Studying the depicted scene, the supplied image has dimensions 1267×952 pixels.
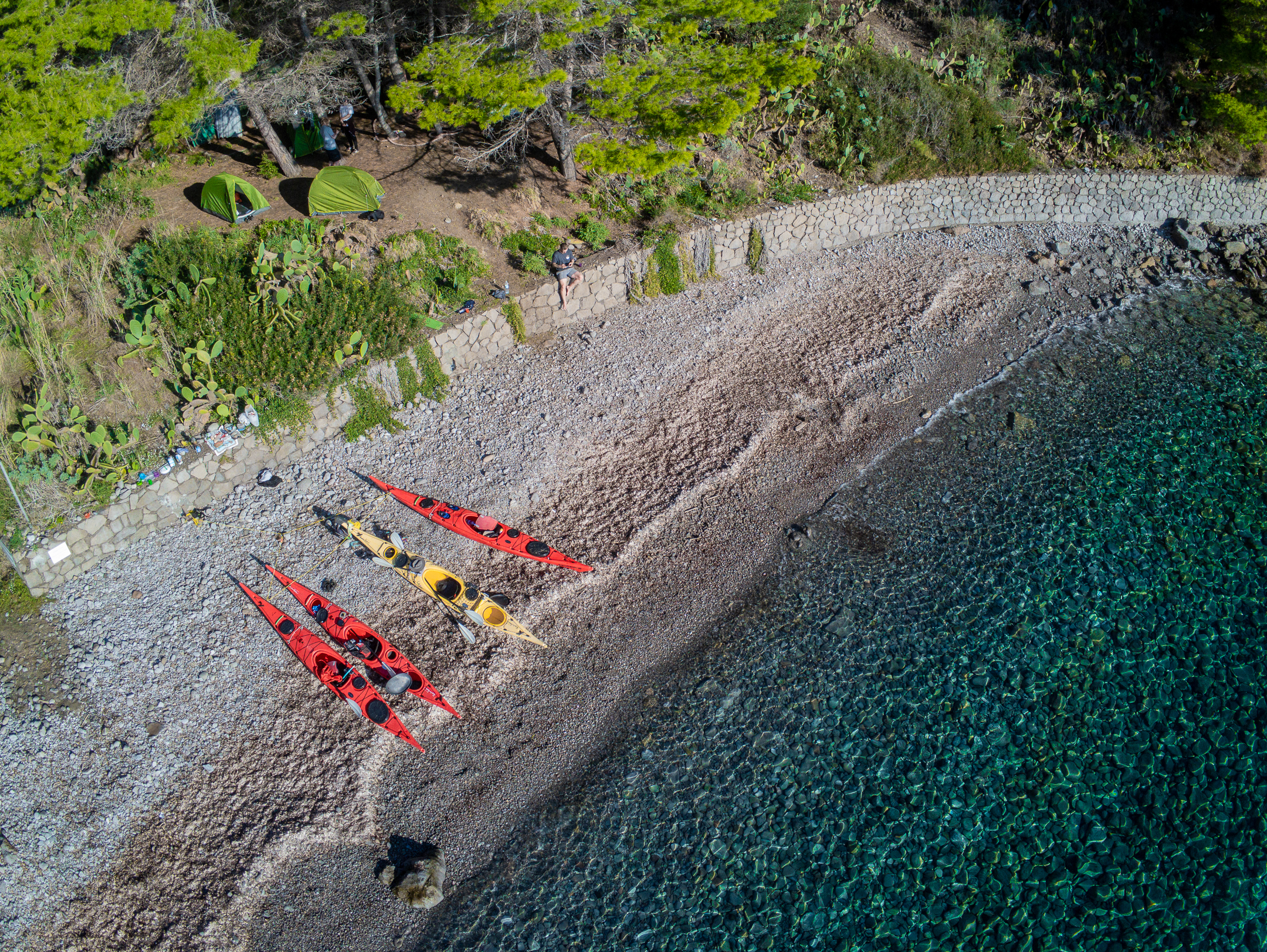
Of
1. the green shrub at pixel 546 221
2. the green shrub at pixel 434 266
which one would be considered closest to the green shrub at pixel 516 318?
the green shrub at pixel 434 266

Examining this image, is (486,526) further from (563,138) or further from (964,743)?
(563,138)

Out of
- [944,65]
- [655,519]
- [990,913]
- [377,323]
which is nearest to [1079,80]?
[944,65]

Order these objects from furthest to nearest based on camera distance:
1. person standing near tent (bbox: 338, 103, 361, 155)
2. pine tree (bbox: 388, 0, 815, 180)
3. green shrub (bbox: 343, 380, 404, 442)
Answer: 1. person standing near tent (bbox: 338, 103, 361, 155)
2. green shrub (bbox: 343, 380, 404, 442)
3. pine tree (bbox: 388, 0, 815, 180)

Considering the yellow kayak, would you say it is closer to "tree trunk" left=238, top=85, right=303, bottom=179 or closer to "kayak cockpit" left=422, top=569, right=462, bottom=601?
"kayak cockpit" left=422, top=569, right=462, bottom=601

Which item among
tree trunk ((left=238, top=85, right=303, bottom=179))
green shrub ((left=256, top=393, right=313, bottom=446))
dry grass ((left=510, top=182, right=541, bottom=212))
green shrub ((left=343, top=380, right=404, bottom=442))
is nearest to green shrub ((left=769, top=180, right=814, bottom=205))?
dry grass ((left=510, top=182, right=541, bottom=212))

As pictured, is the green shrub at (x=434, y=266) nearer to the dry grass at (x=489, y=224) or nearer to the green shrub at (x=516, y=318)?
the dry grass at (x=489, y=224)

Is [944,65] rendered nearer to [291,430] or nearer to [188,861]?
[291,430]
